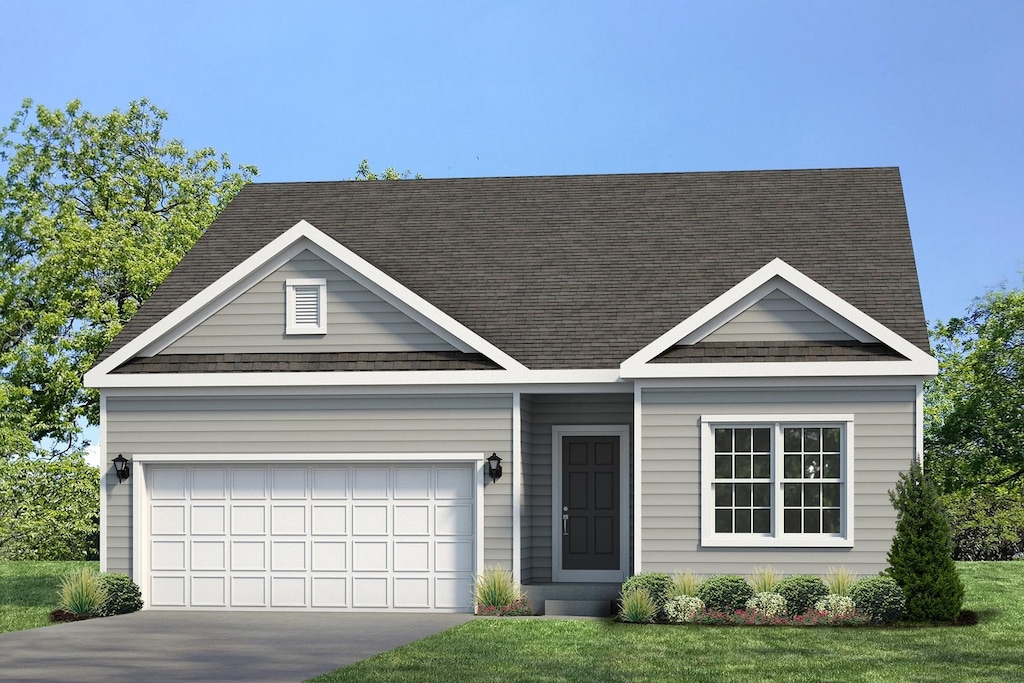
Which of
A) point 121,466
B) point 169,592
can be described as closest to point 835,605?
point 169,592

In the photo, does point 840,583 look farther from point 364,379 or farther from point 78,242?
point 78,242

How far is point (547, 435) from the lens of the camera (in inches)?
867

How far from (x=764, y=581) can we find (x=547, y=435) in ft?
14.8

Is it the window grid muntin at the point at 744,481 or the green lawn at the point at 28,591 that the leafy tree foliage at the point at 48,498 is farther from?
the window grid muntin at the point at 744,481

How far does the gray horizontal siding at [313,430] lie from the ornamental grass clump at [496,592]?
0.38m

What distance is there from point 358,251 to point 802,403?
880 centimetres

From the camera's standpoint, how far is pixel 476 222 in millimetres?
25578

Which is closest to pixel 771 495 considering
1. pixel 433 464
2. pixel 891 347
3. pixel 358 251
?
pixel 891 347

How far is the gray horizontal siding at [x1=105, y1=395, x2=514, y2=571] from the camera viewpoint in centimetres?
2088

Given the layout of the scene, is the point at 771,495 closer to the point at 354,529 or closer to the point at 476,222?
the point at 354,529

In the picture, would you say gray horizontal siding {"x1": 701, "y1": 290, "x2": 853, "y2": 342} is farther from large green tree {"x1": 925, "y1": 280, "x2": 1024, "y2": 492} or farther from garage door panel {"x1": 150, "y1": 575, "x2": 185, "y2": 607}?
large green tree {"x1": 925, "y1": 280, "x2": 1024, "y2": 492}

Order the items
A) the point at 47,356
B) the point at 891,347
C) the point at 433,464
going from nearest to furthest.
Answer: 1. the point at 891,347
2. the point at 433,464
3. the point at 47,356

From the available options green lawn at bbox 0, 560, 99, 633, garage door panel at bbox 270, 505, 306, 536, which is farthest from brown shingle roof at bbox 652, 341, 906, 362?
green lawn at bbox 0, 560, 99, 633

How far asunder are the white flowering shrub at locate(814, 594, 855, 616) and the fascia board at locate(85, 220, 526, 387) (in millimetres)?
5608
